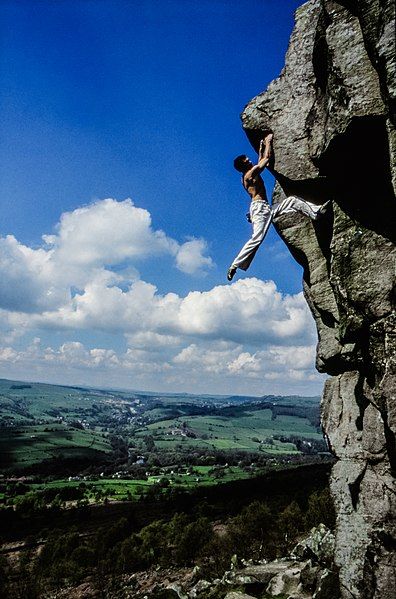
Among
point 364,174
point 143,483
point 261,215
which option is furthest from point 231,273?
point 143,483

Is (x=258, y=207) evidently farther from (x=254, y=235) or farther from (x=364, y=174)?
(x=364, y=174)

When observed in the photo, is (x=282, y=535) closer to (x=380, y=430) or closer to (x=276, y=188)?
(x=380, y=430)

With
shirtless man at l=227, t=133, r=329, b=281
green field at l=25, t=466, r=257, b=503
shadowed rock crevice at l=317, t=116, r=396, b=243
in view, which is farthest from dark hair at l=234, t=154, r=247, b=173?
green field at l=25, t=466, r=257, b=503

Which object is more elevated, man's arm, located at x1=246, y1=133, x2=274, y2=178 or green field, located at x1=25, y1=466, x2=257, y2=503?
man's arm, located at x1=246, y1=133, x2=274, y2=178

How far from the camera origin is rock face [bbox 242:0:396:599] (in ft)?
29.3

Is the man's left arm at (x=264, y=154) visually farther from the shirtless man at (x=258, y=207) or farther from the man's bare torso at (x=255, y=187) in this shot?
the man's bare torso at (x=255, y=187)

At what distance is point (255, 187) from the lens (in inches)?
486

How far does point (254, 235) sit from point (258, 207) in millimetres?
917

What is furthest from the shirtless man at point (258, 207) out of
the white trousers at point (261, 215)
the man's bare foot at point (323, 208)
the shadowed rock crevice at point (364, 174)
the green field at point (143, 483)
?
the green field at point (143, 483)

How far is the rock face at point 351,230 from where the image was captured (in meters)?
8.94

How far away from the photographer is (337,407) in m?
13.0

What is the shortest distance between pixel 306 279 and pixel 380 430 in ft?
17.6

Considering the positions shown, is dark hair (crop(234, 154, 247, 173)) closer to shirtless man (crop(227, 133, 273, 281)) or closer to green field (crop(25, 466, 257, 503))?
shirtless man (crop(227, 133, 273, 281))

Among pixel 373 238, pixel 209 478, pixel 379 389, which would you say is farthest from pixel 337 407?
pixel 209 478
